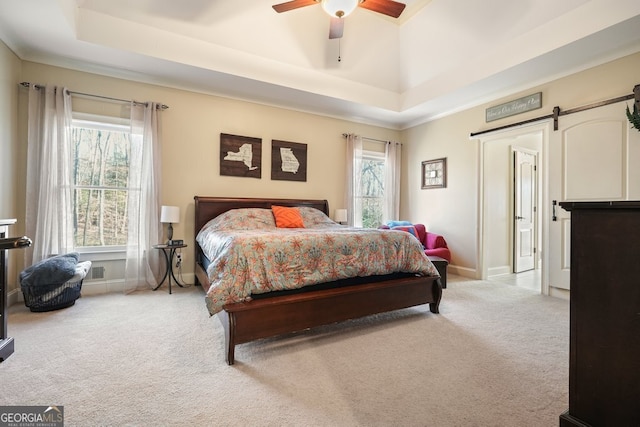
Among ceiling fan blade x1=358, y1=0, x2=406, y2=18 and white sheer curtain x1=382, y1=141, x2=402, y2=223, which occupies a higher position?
ceiling fan blade x1=358, y1=0, x2=406, y2=18

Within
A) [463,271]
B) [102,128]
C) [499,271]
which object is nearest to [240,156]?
[102,128]

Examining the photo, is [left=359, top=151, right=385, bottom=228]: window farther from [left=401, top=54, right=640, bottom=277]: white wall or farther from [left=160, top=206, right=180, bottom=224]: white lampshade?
[left=160, top=206, right=180, bottom=224]: white lampshade

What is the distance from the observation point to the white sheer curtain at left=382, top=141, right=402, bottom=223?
5699mm

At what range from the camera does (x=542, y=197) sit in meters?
3.98

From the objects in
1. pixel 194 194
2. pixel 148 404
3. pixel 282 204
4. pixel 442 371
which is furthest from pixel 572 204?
pixel 194 194

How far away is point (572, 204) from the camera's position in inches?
47.6

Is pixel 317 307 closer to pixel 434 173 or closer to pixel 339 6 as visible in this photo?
pixel 339 6

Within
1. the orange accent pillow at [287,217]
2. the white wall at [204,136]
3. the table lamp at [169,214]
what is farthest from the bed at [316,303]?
the white wall at [204,136]

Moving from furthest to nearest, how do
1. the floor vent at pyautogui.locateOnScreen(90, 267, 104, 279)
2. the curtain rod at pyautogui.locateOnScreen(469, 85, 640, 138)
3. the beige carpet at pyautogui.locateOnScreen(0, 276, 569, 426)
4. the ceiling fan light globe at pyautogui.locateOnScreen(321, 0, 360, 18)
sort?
1. the floor vent at pyautogui.locateOnScreen(90, 267, 104, 279)
2. the curtain rod at pyautogui.locateOnScreen(469, 85, 640, 138)
3. the ceiling fan light globe at pyautogui.locateOnScreen(321, 0, 360, 18)
4. the beige carpet at pyautogui.locateOnScreen(0, 276, 569, 426)

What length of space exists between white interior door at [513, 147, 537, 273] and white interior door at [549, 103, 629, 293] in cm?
146

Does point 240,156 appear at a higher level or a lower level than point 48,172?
higher

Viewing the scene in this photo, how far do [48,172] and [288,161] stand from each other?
10.00 ft

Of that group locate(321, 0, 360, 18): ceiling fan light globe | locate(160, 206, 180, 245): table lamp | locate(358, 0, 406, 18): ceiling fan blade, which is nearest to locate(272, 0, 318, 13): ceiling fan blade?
locate(321, 0, 360, 18): ceiling fan light globe

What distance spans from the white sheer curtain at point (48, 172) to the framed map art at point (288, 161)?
261 centimetres
